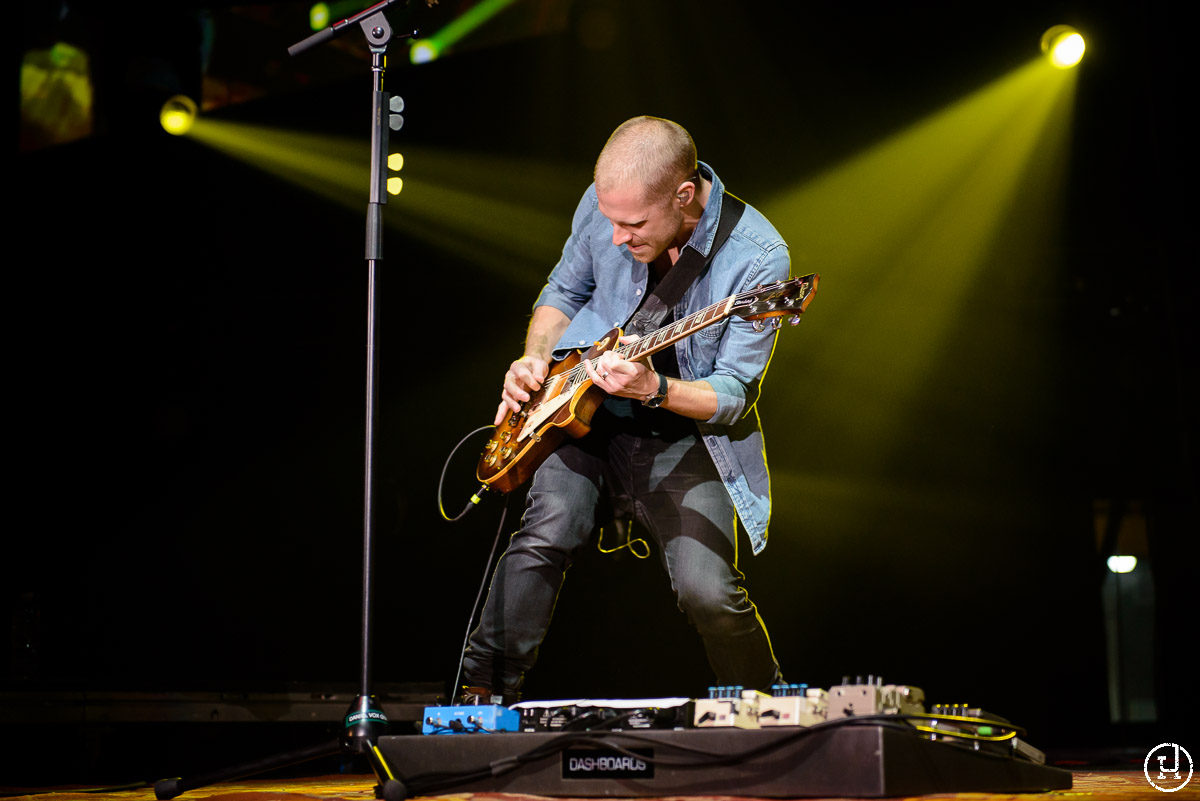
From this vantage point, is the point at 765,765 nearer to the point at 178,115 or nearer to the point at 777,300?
the point at 777,300

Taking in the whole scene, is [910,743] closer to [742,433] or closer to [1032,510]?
[742,433]

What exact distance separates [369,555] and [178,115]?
443 cm

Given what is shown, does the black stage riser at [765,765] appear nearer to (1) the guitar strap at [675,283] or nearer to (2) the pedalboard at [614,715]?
(2) the pedalboard at [614,715]

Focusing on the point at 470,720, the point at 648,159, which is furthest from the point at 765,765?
the point at 648,159

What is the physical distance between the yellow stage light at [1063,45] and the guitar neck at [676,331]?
3.79 meters

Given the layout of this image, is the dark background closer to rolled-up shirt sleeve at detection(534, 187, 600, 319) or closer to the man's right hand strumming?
rolled-up shirt sleeve at detection(534, 187, 600, 319)

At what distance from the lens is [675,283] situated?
3.29 meters

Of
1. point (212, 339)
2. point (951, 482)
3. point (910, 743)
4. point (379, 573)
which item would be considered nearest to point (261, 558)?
point (379, 573)

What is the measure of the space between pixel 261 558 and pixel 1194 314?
18.6ft

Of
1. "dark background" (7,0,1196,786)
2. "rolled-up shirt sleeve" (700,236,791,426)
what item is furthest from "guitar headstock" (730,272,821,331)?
"dark background" (7,0,1196,786)

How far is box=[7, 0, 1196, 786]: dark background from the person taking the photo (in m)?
5.91

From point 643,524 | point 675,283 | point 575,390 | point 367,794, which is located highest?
point 675,283

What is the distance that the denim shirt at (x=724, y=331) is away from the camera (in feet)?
Result: 10.4

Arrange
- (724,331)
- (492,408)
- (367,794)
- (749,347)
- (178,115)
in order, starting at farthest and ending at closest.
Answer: (492,408) < (178,115) < (724,331) < (749,347) < (367,794)
